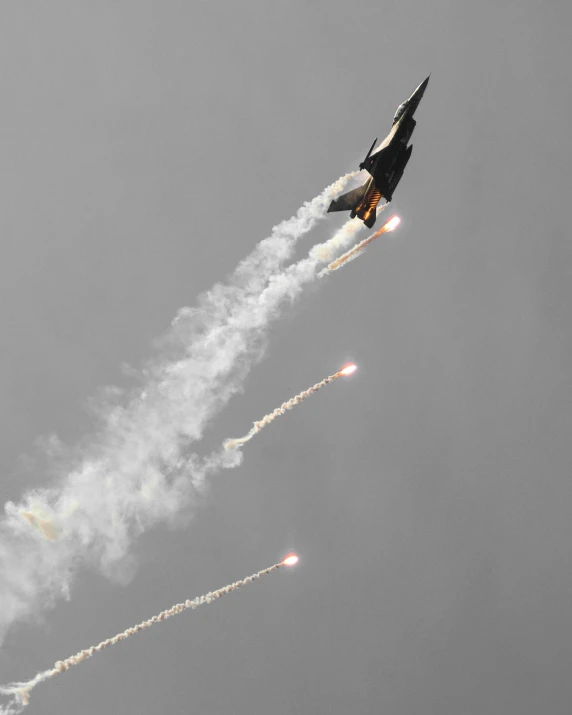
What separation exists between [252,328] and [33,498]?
1011 inches

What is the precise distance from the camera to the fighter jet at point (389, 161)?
8894cm

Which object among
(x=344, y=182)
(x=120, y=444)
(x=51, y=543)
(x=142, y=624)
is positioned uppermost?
(x=344, y=182)

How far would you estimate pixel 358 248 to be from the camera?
94.6m

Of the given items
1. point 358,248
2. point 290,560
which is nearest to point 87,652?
point 290,560

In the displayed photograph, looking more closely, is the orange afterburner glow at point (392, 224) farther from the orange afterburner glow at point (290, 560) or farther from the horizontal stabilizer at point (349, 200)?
the orange afterburner glow at point (290, 560)

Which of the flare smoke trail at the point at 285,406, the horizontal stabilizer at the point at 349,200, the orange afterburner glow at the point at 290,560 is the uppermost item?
the horizontal stabilizer at the point at 349,200

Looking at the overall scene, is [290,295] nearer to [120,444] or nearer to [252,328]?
[252,328]

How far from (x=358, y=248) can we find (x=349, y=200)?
438 cm

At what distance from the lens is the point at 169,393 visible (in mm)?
99125

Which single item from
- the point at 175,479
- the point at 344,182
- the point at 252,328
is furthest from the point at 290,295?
the point at 175,479

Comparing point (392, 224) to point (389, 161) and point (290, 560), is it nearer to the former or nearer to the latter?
point (389, 161)

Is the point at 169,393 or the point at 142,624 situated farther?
the point at 169,393

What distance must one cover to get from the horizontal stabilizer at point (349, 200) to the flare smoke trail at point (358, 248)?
10.4ft

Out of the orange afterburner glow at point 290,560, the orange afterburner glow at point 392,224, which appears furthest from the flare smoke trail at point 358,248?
the orange afterburner glow at point 290,560
